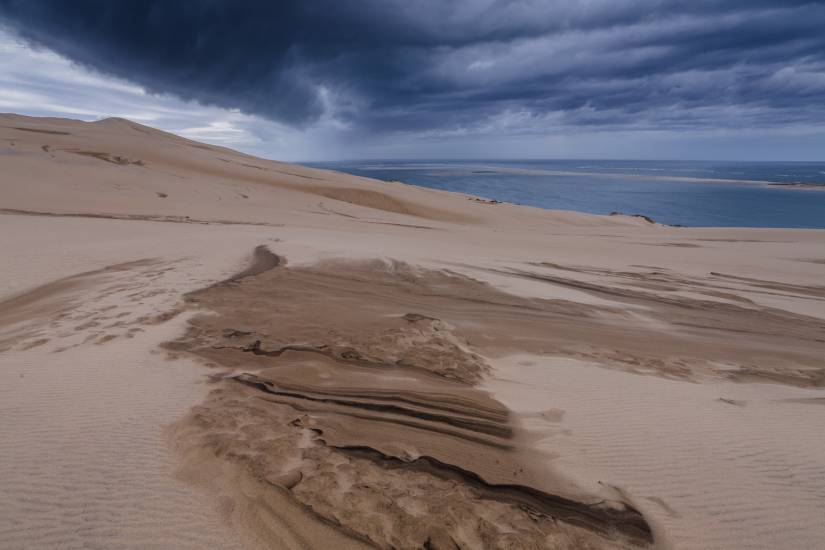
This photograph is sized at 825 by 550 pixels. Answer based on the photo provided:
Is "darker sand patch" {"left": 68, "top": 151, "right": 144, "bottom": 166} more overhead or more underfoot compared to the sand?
more overhead

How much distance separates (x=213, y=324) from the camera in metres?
5.72

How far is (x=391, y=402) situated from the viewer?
407 centimetres

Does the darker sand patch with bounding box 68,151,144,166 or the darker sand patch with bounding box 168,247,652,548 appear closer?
the darker sand patch with bounding box 168,247,652,548

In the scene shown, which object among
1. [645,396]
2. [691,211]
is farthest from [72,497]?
[691,211]

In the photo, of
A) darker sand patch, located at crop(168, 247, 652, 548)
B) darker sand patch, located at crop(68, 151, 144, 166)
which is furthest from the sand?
darker sand patch, located at crop(68, 151, 144, 166)

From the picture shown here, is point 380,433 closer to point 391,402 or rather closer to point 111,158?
point 391,402

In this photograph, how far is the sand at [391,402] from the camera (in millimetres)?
2699

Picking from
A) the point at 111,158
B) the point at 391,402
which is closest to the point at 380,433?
the point at 391,402

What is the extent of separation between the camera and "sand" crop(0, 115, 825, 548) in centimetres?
270

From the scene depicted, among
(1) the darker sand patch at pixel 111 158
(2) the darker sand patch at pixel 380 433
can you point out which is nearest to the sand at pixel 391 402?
(2) the darker sand patch at pixel 380 433

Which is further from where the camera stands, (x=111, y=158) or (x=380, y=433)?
(x=111, y=158)

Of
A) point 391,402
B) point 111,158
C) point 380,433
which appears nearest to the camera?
point 380,433

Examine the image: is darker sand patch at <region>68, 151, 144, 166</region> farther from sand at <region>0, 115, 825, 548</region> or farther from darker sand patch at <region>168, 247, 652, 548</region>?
darker sand patch at <region>168, 247, 652, 548</region>

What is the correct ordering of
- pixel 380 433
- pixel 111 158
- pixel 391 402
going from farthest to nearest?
pixel 111 158
pixel 391 402
pixel 380 433
